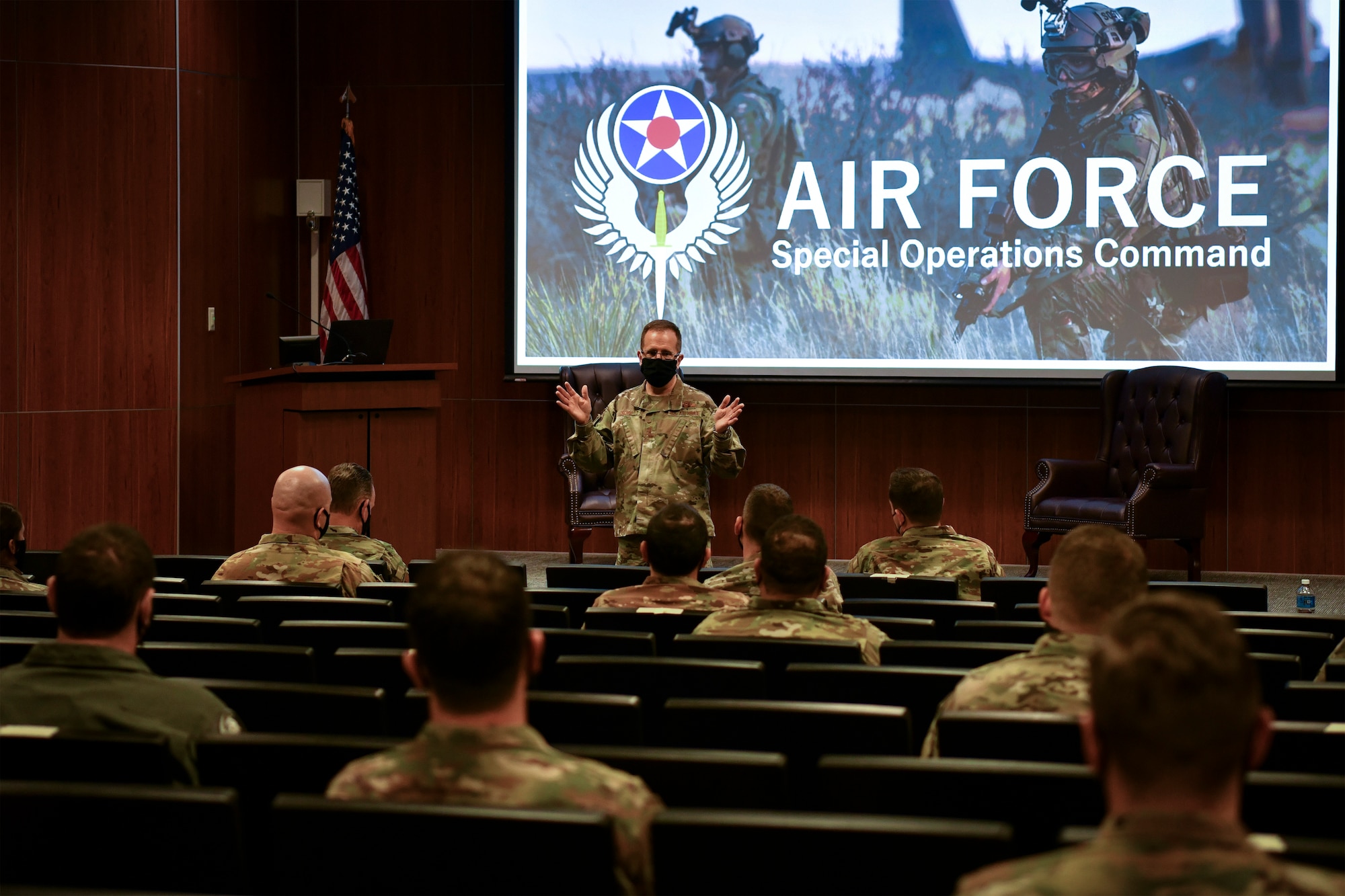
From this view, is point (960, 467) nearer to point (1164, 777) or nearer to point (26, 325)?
point (26, 325)

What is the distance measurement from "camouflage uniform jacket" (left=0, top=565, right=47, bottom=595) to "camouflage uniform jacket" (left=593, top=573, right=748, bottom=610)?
1.71 metres

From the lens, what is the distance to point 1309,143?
785 cm

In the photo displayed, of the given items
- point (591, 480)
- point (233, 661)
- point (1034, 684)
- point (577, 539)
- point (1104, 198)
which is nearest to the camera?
point (1034, 684)

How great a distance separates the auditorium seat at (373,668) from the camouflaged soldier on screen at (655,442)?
8.35 ft

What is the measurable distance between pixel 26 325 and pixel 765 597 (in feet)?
19.6

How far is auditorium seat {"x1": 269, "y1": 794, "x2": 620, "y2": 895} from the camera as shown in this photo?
63.4 inches

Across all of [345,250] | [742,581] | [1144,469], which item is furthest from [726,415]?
[345,250]

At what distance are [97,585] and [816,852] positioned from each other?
4.67ft

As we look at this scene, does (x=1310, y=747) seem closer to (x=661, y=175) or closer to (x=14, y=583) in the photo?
(x=14, y=583)

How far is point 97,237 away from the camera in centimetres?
795

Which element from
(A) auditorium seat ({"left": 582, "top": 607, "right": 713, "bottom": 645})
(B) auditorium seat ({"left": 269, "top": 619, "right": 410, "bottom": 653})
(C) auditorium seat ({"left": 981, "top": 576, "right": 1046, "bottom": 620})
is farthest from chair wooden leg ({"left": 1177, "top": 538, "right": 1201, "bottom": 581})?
(B) auditorium seat ({"left": 269, "top": 619, "right": 410, "bottom": 653})

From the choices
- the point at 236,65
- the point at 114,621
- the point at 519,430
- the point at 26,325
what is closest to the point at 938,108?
the point at 519,430

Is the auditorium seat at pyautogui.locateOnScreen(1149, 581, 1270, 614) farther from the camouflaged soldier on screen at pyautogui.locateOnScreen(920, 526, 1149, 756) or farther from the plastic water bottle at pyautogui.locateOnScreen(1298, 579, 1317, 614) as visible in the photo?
the plastic water bottle at pyautogui.locateOnScreen(1298, 579, 1317, 614)

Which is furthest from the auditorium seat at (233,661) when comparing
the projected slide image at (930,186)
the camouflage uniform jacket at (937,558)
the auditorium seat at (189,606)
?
the projected slide image at (930,186)
